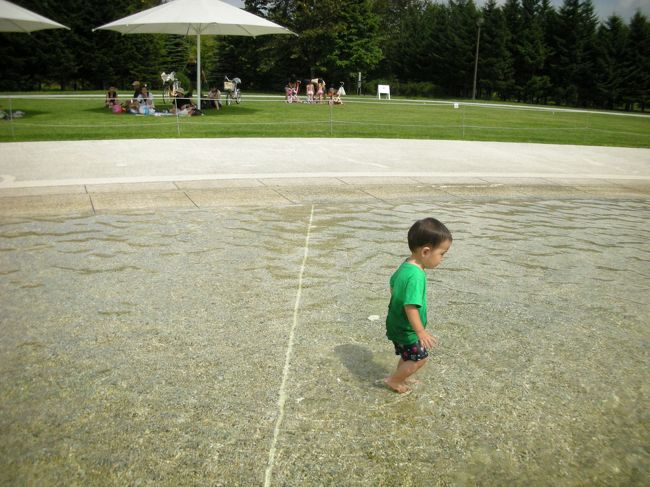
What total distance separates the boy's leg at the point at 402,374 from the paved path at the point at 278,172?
5474 mm

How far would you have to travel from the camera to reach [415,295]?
3.41 meters

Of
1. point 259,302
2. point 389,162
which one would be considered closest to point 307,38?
point 389,162

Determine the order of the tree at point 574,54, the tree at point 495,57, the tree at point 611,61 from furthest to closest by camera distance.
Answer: the tree at point 495,57, the tree at point 574,54, the tree at point 611,61

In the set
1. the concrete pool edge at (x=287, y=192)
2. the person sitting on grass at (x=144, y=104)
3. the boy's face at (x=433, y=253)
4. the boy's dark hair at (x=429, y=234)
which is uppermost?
the person sitting on grass at (x=144, y=104)

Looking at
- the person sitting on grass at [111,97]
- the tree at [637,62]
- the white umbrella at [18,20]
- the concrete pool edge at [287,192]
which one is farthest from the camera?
the tree at [637,62]

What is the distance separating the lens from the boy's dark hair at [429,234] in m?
3.48

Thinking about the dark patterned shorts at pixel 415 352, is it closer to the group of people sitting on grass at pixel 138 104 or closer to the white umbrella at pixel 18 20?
the white umbrella at pixel 18 20

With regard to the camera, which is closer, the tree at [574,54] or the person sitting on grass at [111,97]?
the person sitting on grass at [111,97]

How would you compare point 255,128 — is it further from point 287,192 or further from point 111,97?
point 287,192

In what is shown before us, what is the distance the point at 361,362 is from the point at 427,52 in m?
67.2

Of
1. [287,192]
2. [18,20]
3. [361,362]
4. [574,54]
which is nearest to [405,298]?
[361,362]

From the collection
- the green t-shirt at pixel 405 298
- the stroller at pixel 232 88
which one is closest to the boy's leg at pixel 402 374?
the green t-shirt at pixel 405 298

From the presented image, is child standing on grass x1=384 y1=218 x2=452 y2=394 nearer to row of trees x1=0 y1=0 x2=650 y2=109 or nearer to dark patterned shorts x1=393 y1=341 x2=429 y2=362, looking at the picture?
dark patterned shorts x1=393 y1=341 x2=429 y2=362

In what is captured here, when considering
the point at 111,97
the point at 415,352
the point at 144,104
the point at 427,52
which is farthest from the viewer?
the point at 427,52
